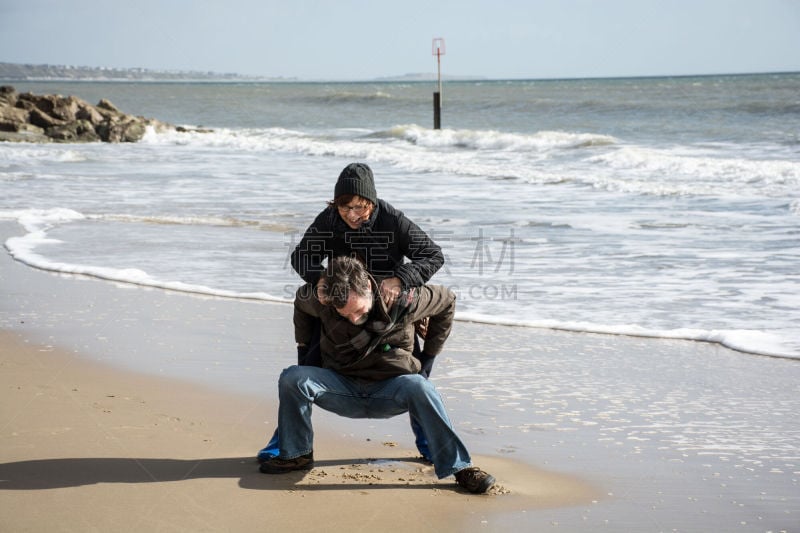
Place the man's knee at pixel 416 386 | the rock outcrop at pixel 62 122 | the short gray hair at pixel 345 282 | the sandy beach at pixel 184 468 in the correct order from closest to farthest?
the sandy beach at pixel 184 468, the short gray hair at pixel 345 282, the man's knee at pixel 416 386, the rock outcrop at pixel 62 122

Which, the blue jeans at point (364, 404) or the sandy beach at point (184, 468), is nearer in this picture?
the sandy beach at point (184, 468)

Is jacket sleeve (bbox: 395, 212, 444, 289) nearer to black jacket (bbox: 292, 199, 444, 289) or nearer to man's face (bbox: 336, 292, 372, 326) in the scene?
black jacket (bbox: 292, 199, 444, 289)

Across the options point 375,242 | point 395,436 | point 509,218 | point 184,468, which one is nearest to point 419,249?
point 375,242

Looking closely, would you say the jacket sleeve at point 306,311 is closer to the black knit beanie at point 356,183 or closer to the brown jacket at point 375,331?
the brown jacket at point 375,331

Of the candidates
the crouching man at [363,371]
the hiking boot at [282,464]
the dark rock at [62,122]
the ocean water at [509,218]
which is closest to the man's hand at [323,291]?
the crouching man at [363,371]

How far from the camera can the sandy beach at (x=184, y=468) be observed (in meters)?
3.39

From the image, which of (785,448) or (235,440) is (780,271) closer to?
(785,448)

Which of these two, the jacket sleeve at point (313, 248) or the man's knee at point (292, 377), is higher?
the jacket sleeve at point (313, 248)

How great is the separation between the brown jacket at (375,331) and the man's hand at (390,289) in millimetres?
22

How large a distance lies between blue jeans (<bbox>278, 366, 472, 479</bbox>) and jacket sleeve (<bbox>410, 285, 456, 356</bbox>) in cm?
21

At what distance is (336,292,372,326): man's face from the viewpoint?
3535mm

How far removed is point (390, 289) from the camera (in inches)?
141

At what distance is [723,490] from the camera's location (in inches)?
145

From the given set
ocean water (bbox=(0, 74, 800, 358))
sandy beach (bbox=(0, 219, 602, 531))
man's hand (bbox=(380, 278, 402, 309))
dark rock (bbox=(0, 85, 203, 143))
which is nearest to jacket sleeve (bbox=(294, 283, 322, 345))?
man's hand (bbox=(380, 278, 402, 309))
